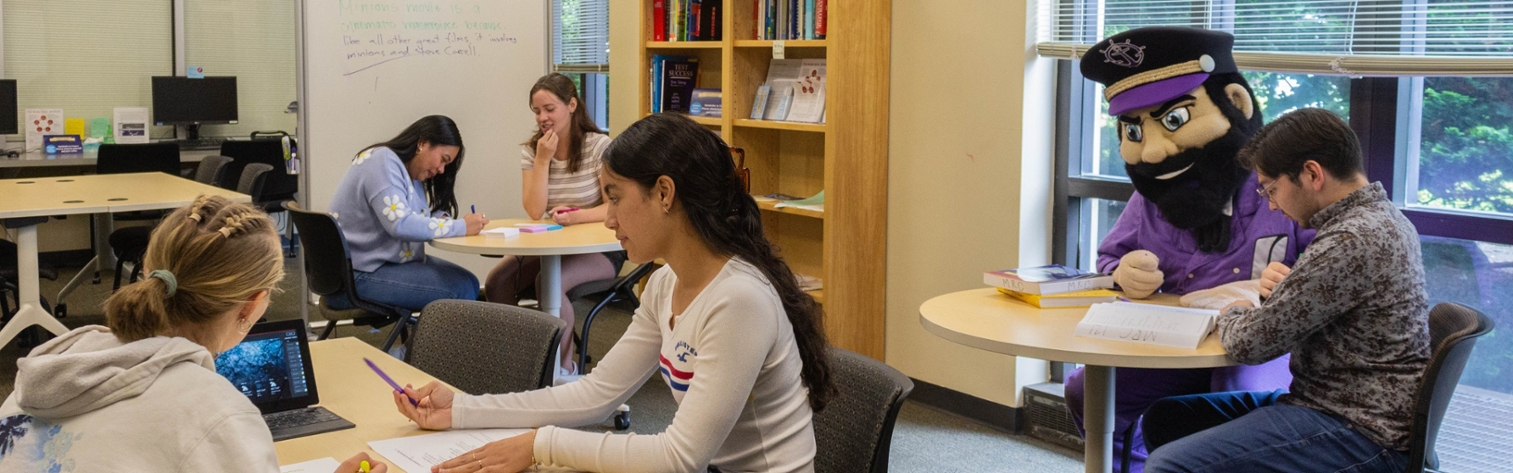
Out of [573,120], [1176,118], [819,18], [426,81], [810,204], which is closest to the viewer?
[1176,118]

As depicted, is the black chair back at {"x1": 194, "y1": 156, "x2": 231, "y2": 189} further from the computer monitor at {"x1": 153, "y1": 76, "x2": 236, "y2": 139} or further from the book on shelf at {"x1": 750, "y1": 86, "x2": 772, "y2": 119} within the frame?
the book on shelf at {"x1": 750, "y1": 86, "x2": 772, "y2": 119}

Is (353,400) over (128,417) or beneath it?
beneath

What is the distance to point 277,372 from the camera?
6.82ft

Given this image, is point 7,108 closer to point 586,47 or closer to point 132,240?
point 132,240

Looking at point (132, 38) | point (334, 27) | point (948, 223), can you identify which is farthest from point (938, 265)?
point (132, 38)

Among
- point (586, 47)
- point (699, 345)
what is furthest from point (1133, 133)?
point (586, 47)

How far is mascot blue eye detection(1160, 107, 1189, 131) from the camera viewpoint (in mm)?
2906

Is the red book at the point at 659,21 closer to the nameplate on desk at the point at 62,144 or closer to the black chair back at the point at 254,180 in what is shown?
the black chair back at the point at 254,180

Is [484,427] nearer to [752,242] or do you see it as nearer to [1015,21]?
[752,242]

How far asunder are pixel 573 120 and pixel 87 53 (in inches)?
199

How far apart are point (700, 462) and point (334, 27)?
166 inches

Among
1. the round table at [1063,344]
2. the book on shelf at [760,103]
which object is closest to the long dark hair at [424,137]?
the book on shelf at [760,103]

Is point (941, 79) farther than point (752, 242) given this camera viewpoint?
Yes

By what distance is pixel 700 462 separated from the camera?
1679 millimetres
